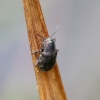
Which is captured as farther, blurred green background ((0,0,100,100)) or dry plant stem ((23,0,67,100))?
blurred green background ((0,0,100,100))

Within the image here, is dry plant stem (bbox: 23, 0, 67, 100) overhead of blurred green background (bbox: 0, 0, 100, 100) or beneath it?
beneath

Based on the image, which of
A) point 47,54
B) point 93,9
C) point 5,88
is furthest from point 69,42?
point 47,54

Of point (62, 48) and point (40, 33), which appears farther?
point (62, 48)

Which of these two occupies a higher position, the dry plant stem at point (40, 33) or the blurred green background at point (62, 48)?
the blurred green background at point (62, 48)

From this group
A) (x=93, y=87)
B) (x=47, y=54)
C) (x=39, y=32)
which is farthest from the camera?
(x=93, y=87)

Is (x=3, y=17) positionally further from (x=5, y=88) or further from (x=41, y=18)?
(x=41, y=18)

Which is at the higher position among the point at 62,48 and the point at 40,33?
the point at 62,48

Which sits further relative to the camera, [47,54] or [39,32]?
[47,54]

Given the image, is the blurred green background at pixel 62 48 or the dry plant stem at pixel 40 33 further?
the blurred green background at pixel 62 48
